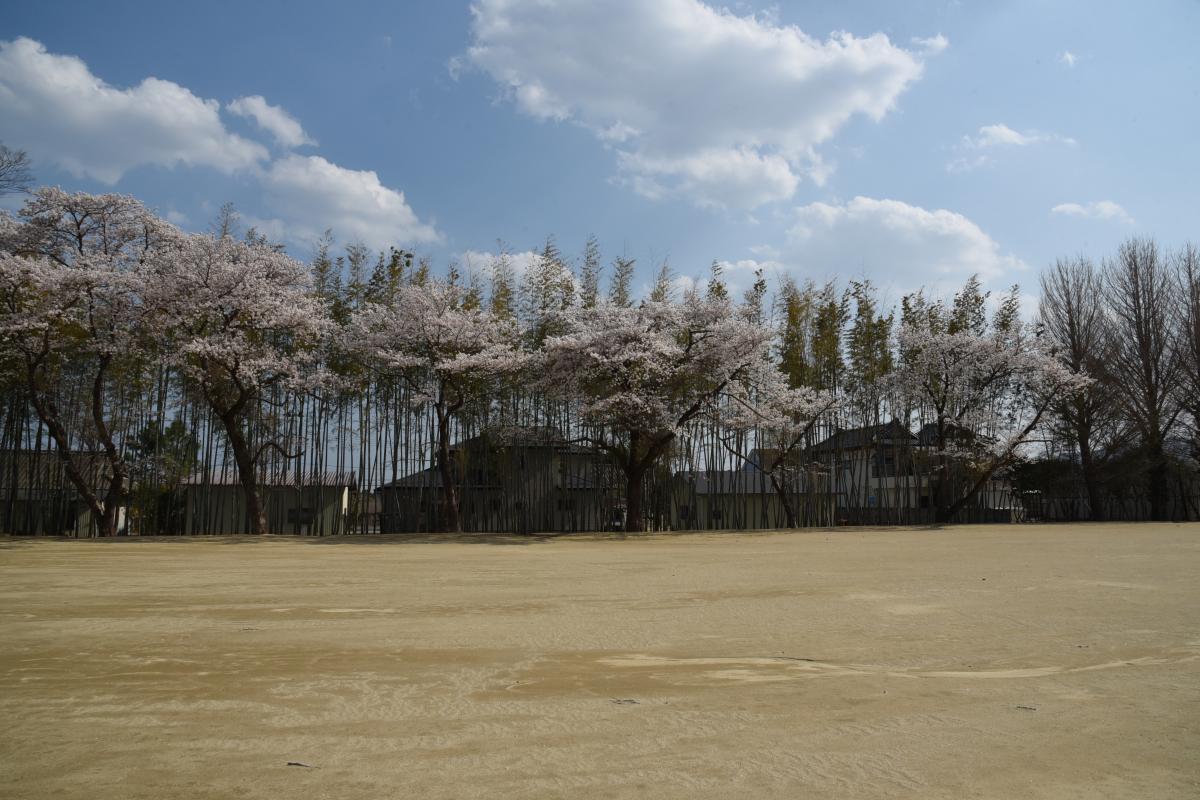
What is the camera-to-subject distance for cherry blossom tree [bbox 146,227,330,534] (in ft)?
49.1

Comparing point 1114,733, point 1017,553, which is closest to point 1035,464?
point 1017,553

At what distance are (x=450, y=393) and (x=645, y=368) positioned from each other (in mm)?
4613

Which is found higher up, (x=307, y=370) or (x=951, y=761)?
(x=307, y=370)

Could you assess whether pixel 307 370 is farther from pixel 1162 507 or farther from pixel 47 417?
pixel 1162 507

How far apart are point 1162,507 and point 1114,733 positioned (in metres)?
29.3

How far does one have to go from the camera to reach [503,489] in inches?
739

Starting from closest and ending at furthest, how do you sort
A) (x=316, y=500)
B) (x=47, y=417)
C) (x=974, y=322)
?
(x=47, y=417), (x=316, y=500), (x=974, y=322)

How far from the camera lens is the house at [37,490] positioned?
53.4 feet

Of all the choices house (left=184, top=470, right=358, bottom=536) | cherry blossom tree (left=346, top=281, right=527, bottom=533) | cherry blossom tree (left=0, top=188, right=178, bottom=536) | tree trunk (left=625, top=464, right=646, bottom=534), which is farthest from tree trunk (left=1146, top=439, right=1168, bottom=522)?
cherry blossom tree (left=0, top=188, right=178, bottom=536)

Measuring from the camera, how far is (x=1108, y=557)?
8.29 meters

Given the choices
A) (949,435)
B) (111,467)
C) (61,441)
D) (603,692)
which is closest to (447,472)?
(111,467)

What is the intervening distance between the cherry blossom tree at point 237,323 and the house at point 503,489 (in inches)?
137

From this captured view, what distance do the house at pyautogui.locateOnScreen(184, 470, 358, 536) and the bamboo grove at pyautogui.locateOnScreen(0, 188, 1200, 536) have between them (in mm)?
84

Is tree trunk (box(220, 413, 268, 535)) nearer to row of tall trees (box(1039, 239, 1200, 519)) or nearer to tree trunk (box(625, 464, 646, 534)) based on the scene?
tree trunk (box(625, 464, 646, 534))
